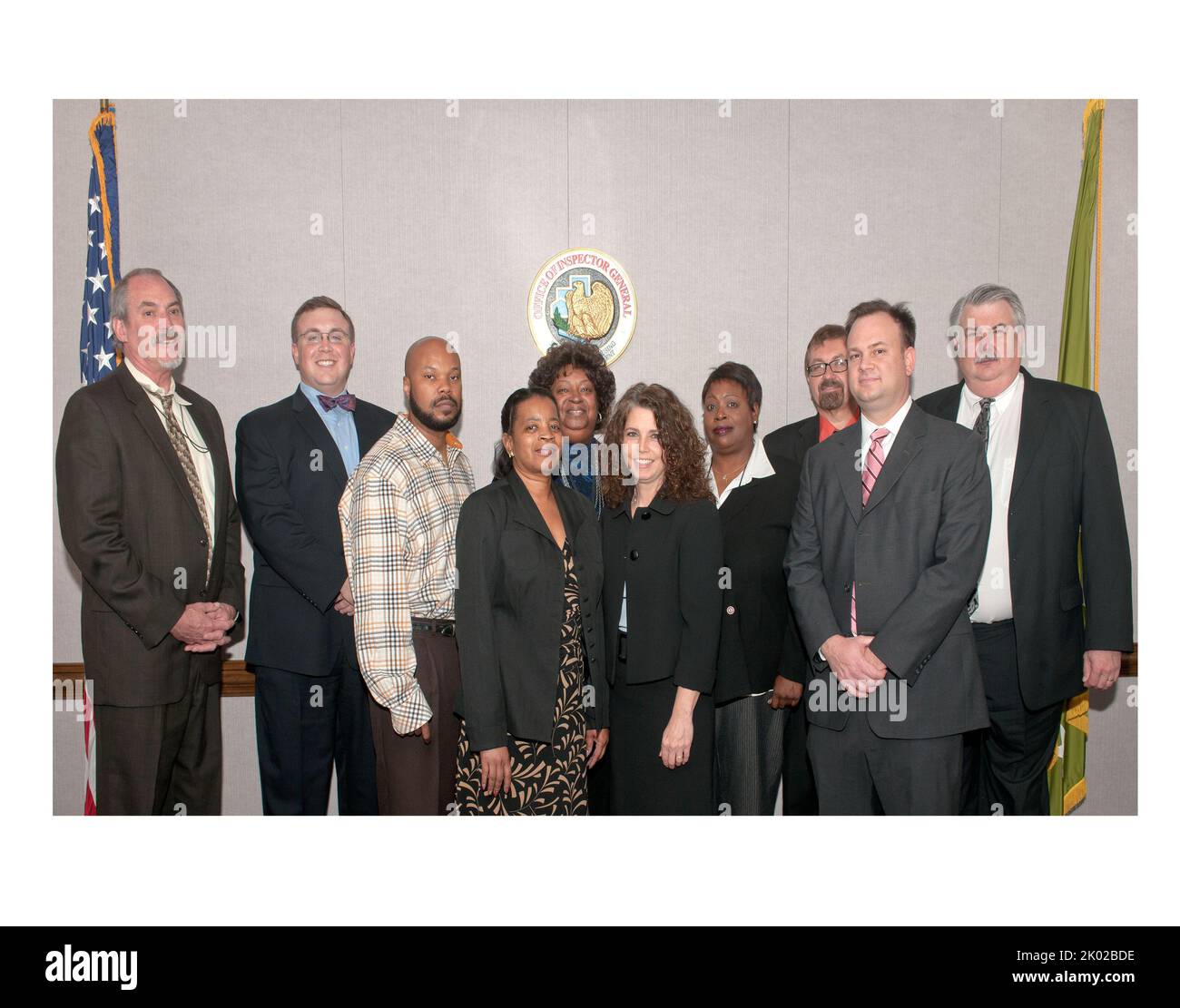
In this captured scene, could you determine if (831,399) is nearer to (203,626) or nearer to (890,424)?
(890,424)

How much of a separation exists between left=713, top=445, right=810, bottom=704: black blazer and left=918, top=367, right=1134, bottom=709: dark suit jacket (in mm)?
820

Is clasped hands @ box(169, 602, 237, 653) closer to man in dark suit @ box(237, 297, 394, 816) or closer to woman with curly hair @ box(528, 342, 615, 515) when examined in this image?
man in dark suit @ box(237, 297, 394, 816)

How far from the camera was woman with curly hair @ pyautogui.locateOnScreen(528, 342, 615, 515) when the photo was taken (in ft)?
11.0

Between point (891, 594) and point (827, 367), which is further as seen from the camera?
point (827, 367)

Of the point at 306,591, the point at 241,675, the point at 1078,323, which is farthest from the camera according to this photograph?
the point at 241,675

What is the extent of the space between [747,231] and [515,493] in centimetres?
214

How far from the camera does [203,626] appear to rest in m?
3.28

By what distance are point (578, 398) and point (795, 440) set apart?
100 centimetres

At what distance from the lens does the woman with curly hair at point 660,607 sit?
2.95 m

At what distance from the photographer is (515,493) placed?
9.59ft

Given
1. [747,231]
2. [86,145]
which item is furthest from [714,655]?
[86,145]

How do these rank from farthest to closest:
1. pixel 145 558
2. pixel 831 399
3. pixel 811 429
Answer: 1. pixel 811 429
2. pixel 831 399
3. pixel 145 558

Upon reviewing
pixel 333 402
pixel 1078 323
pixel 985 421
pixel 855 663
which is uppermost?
pixel 1078 323

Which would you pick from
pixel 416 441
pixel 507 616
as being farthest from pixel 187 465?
pixel 507 616
